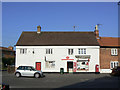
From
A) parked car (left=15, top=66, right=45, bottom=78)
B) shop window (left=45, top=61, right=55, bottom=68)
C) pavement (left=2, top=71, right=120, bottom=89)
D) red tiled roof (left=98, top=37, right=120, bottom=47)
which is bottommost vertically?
pavement (left=2, top=71, right=120, bottom=89)

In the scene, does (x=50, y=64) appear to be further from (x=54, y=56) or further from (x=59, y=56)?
(x=59, y=56)

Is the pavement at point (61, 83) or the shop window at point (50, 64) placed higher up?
the shop window at point (50, 64)

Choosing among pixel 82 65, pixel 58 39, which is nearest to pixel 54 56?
pixel 58 39

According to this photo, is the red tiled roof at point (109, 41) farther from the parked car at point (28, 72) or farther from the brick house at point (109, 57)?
the parked car at point (28, 72)

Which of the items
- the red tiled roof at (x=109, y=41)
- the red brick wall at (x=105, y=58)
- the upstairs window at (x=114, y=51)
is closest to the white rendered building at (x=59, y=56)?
the red brick wall at (x=105, y=58)

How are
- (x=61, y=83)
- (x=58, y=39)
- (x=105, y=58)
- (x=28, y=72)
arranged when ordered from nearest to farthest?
(x=61, y=83) < (x=28, y=72) < (x=105, y=58) < (x=58, y=39)

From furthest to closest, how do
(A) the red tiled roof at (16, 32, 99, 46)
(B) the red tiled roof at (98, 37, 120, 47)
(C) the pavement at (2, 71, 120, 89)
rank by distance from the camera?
(B) the red tiled roof at (98, 37, 120, 47) < (A) the red tiled roof at (16, 32, 99, 46) < (C) the pavement at (2, 71, 120, 89)

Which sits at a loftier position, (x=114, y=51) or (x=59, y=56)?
(x=114, y=51)

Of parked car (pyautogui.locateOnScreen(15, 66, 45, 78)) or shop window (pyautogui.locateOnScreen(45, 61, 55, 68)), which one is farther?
shop window (pyautogui.locateOnScreen(45, 61, 55, 68))

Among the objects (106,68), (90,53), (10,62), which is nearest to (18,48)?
(90,53)

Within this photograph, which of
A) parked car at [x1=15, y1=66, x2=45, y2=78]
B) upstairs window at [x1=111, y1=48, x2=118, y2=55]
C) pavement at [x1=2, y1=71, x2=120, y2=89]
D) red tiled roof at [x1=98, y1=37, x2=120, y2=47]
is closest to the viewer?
pavement at [x1=2, y1=71, x2=120, y2=89]

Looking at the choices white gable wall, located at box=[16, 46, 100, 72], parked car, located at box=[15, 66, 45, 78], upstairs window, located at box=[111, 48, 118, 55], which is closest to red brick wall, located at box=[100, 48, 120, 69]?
upstairs window, located at box=[111, 48, 118, 55]

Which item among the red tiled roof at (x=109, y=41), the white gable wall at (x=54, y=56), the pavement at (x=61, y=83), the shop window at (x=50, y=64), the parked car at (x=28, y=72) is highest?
the red tiled roof at (x=109, y=41)

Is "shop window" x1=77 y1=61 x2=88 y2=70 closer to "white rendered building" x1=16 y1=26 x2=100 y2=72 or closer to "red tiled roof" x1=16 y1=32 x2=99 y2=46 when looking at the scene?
"white rendered building" x1=16 y1=26 x2=100 y2=72
